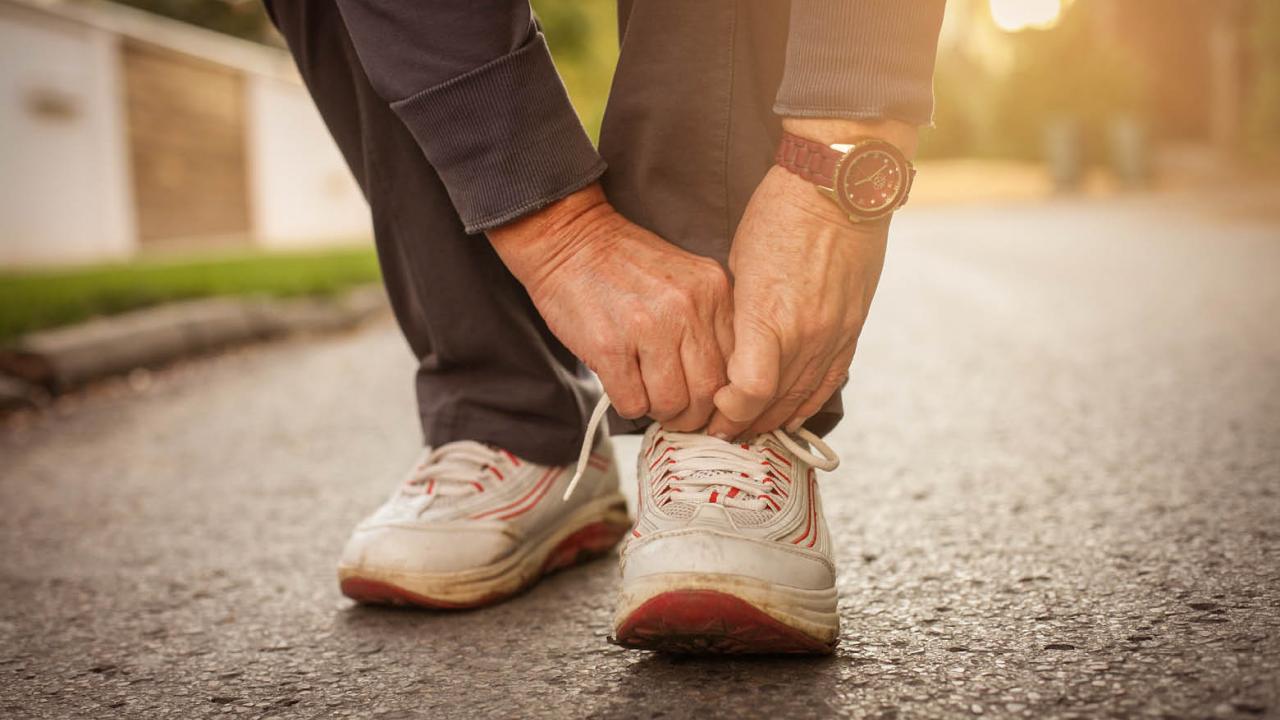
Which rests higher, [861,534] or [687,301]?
[687,301]

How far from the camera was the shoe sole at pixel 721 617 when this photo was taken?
95 centimetres

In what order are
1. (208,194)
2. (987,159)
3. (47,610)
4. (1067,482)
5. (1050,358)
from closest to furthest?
1. (47,610)
2. (1067,482)
3. (1050,358)
4. (208,194)
5. (987,159)

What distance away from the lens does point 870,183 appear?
39.7 inches

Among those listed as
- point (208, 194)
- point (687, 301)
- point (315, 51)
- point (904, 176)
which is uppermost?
point (315, 51)

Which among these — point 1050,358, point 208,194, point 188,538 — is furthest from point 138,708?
point 208,194

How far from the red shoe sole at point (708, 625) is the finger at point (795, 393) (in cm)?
20

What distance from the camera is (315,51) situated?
1275 mm

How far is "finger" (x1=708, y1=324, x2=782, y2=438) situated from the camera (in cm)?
100

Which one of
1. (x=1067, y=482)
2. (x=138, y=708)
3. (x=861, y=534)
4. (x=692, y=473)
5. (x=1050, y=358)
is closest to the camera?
(x=138, y=708)

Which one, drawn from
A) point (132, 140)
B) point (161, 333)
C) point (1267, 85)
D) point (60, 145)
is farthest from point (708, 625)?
point (1267, 85)

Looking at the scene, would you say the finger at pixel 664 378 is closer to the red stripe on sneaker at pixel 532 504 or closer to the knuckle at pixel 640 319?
the knuckle at pixel 640 319

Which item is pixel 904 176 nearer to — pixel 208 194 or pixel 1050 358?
pixel 1050 358

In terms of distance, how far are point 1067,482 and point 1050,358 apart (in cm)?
122

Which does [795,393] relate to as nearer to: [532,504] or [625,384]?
[625,384]
